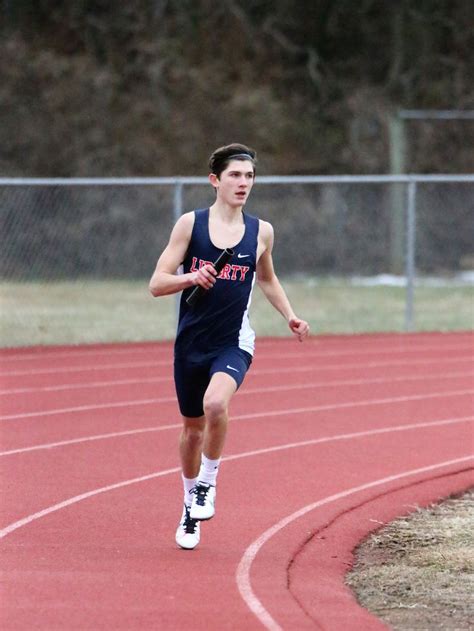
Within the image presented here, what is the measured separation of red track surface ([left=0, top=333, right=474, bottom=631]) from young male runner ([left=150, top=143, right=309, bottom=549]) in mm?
467

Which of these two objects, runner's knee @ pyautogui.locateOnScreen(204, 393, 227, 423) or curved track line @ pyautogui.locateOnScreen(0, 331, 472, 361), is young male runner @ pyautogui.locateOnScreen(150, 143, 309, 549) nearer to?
runner's knee @ pyautogui.locateOnScreen(204, 393, 227, 423)

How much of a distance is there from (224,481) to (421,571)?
94.6 inches

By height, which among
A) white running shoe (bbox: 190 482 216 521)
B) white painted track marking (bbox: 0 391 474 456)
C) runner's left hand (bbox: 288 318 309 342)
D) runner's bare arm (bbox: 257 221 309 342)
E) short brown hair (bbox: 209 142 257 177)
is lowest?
white running shoe (bbox: 190 482 216 521)

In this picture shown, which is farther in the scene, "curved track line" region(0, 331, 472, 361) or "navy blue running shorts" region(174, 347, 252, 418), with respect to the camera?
"curved track line" region(0, 331, 472, 361)

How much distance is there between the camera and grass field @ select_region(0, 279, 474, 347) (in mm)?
18891

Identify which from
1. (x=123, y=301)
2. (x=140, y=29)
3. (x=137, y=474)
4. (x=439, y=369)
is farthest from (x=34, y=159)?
(x=137, y=474)

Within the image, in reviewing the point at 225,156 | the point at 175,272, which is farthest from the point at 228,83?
the point at 175,272

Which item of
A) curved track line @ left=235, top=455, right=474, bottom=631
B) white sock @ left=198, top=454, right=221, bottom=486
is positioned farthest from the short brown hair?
curved track line @ left=235, top=455, right=474, bottom=631

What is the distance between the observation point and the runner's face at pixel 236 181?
698 cm

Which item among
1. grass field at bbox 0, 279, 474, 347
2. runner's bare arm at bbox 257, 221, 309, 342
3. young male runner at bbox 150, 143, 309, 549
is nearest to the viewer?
young male runner at bbox 150, 143, 309, 549

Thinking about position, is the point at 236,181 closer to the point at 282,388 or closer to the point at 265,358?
the point at 282,388

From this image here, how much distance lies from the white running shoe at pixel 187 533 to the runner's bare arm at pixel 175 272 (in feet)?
3.88

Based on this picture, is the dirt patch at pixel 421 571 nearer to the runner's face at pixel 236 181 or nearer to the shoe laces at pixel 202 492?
the shoe laces at pixel 202 492

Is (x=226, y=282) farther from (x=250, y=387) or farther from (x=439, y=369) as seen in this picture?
(x=439, y=369)
